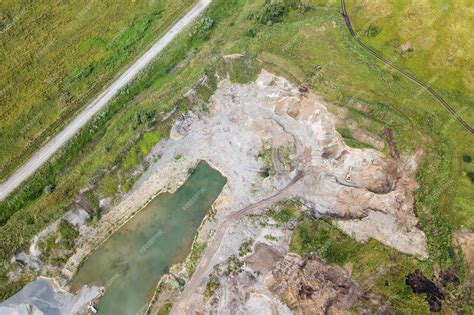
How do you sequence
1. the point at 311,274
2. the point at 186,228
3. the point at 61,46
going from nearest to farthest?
the point at 311,274 < the point at 186,228 < the point at 61,46

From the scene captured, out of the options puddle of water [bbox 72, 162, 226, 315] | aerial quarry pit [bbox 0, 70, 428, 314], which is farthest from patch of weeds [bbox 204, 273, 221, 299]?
puddle of water [bbox 72, 162, 226, 315]

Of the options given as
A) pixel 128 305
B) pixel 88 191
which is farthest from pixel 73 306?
pixel 88 191

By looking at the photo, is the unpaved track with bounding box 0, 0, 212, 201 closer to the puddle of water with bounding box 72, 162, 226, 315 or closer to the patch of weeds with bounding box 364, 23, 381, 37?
the puddle of water with bounding box 72, 162, 226, 315

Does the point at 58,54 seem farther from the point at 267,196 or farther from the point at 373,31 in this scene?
the point at 373,31

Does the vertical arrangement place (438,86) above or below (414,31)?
below

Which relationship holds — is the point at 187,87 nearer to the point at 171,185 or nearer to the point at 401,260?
the point at 171,185

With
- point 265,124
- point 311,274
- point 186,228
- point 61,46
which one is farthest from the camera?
point 61,46

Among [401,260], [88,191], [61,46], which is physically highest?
[61,46]

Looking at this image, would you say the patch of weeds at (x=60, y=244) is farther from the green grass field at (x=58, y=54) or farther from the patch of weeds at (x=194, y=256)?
the patch of weeds at (x=194, y=256)
